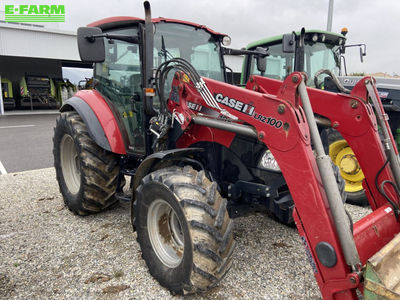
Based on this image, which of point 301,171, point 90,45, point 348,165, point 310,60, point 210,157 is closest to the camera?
point 301,171

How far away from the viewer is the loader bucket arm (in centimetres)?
173

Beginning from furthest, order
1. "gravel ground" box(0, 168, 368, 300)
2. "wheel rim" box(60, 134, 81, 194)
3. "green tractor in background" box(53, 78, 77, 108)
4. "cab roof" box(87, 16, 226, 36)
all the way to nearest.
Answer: "green tractor in background" box(53, 78, 77, 108), "wheel rim" box(60, 134, 81, 194), "cab roof" box(87, 16, 226, 36), "gravel ground" box(0, 168, 368, 300)

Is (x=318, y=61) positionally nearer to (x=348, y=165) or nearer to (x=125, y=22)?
(x=348, y=165)

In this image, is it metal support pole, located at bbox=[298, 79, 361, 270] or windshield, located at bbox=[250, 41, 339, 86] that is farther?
windshield, located at bbox=[250, 41, 339, 86]

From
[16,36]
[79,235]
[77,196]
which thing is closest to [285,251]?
[79,235]

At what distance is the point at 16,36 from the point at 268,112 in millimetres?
17615

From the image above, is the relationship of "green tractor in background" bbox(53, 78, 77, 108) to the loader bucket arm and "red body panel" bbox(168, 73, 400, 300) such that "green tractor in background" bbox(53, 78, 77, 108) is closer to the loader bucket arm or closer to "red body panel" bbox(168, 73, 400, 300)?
"red body panel" bbox(168, 73, 400, 300)

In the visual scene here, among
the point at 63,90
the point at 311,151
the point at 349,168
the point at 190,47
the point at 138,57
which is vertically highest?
the point at 190,47

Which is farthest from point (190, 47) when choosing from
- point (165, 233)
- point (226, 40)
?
point (165, 233)

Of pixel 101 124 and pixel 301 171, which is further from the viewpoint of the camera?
pixel 101 124

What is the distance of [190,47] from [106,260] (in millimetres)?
2223

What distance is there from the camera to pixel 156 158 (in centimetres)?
254

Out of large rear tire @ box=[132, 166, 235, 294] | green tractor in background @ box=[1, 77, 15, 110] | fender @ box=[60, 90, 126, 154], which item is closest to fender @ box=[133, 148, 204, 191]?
large rear tire @ box=[132, 166, 235, 294]

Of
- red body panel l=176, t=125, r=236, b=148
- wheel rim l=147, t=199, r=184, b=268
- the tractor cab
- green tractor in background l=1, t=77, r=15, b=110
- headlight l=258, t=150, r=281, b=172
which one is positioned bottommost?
green tractor in background l=1, t=77, r=15, b=110
